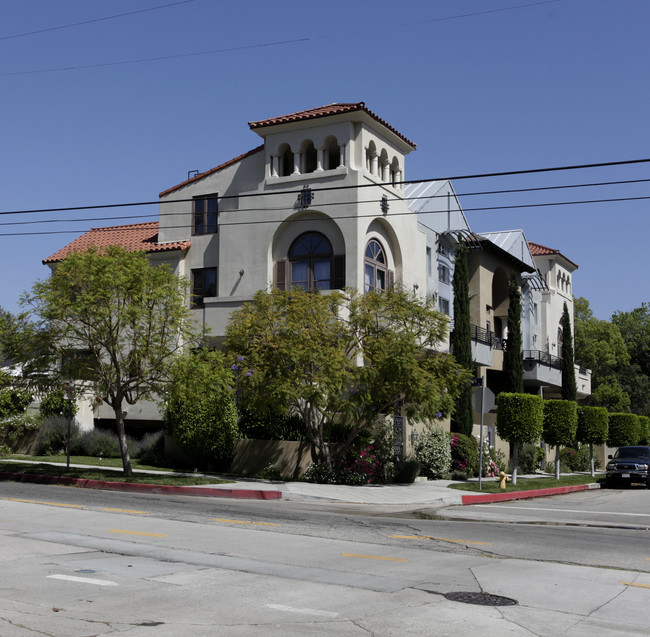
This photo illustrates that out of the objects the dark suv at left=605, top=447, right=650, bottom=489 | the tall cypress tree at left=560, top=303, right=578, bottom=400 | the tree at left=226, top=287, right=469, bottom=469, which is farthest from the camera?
the tall cypress tree at left=560, top=303, right=578, bottom=400

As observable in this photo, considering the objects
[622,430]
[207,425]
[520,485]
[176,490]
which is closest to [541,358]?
A: [622,430]

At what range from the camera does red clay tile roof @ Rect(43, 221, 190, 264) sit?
118ft

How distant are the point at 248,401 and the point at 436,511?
6937 mm

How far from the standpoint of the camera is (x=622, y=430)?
45094mm

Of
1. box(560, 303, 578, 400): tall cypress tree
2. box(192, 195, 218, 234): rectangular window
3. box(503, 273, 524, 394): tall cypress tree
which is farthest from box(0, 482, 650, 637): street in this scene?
box(560, 303, 578, 400): tall cypress tree

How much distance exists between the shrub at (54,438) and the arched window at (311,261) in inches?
414

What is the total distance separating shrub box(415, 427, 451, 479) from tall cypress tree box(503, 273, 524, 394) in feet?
54.3

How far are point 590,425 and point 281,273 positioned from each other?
60.2 feet

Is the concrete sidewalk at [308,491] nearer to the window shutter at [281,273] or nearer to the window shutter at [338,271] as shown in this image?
the window shutter at [338,271]

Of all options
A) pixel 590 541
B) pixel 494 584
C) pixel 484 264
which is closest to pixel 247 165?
pixel 484 264

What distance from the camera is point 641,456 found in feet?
115

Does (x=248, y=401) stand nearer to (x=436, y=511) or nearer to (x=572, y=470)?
(x=436, y=511)

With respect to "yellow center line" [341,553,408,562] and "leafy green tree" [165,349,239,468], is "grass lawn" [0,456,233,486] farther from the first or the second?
"yellow center line" [341,553,408,562]

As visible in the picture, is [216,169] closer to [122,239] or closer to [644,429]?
[122,239]
